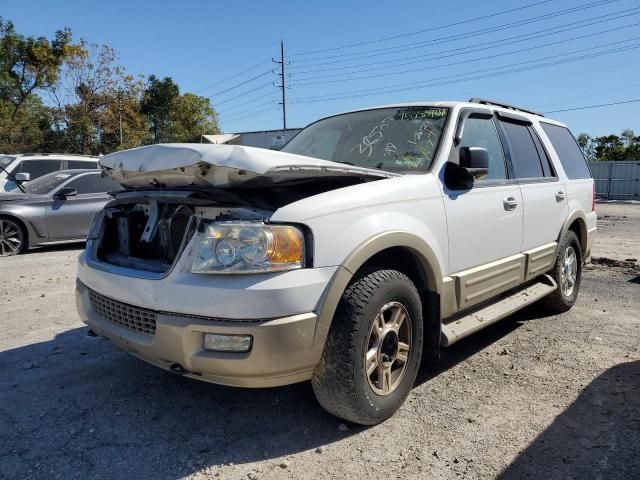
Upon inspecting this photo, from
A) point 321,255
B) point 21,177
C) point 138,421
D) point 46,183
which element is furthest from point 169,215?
point 21,177

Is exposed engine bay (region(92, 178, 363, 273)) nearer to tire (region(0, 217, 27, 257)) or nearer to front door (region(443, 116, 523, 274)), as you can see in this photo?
front door (region(443, 116, 523, 274))

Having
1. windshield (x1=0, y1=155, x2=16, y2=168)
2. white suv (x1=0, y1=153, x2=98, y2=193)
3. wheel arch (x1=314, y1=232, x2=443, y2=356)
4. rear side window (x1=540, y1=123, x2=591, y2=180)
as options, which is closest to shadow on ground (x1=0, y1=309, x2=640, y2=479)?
wheel arch (x1=314, y1=232, x2=443, y2=356)

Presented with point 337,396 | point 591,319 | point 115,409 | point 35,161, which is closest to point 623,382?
point 591,319

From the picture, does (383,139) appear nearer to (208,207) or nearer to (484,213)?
(484,213)

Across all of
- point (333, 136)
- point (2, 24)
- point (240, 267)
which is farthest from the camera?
point (2, 24)

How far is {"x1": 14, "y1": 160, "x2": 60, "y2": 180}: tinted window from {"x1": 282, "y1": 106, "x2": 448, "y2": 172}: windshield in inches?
355

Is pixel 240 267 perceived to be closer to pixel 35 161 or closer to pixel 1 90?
pixel 35 161

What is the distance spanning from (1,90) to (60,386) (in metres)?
40.9

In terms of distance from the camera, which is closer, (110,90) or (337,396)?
(337,396)

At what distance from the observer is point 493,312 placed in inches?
151

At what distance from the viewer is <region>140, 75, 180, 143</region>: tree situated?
41438mm

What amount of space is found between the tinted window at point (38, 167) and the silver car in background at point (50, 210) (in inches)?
55.1

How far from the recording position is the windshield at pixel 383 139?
11.8 feet

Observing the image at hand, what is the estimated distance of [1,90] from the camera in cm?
3656
